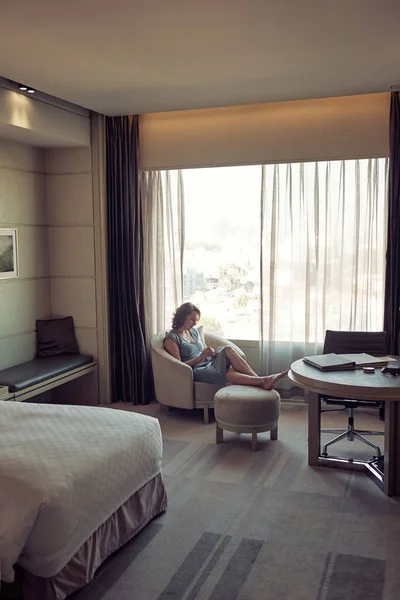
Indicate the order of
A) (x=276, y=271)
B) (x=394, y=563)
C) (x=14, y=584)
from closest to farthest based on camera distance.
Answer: (x=14, y=584)
(x=394, y=563)
(x=276, y=271)

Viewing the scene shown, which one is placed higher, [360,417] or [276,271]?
[276,271]

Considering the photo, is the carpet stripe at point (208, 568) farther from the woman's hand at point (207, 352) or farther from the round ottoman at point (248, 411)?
the woman's hand at point (207, 352)

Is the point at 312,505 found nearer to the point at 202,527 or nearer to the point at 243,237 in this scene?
the point at 202,527

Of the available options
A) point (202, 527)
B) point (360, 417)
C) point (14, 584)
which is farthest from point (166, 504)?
point (360, 417)

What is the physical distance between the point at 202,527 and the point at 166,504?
341 mm

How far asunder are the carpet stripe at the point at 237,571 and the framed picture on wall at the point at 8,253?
3.38 metres

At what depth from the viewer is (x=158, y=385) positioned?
5.73 meters

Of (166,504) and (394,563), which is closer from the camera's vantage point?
(394,563)

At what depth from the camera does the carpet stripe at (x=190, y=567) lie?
290 centimetres

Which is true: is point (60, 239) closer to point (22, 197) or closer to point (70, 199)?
point (70, 199)

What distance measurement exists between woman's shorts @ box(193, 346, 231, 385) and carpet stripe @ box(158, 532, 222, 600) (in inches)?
81.7

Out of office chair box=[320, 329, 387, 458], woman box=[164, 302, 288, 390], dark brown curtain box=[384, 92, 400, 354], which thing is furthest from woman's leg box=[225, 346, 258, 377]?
dark brown curtain box=[384, 92, 400, 354]

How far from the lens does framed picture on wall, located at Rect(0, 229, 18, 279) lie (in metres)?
5.53

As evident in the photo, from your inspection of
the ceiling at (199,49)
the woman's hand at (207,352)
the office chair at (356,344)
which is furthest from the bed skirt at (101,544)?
the ceiling at (199,49)
